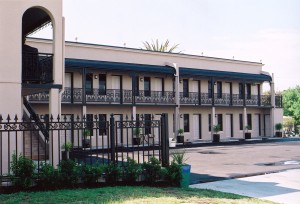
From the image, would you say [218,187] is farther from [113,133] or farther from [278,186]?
[113,133]

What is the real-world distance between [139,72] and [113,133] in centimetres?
2139

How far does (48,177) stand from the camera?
370 inches

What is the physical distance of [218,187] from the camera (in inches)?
467

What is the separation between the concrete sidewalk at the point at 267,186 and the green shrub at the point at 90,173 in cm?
337

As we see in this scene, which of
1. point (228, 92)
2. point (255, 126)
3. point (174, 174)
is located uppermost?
point (228, 92)

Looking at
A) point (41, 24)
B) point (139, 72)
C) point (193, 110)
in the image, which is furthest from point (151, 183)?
point (193, 110)

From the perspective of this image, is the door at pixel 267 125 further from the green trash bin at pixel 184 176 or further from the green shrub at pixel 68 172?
the green shrub at pixel 68 172

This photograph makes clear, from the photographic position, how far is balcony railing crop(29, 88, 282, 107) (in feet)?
92.4

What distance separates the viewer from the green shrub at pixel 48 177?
9.39 metres

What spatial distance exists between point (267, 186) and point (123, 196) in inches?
219

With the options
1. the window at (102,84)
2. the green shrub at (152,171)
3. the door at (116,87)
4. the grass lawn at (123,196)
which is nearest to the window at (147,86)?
the door at (116,87)

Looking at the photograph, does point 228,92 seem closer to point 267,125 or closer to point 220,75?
point 220,75

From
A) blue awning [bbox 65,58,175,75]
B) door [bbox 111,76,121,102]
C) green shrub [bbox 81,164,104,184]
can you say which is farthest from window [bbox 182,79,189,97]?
green shrub [bbox 81,164,104,184]

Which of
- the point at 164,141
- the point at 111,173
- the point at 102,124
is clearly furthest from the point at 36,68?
the point at 164,141
